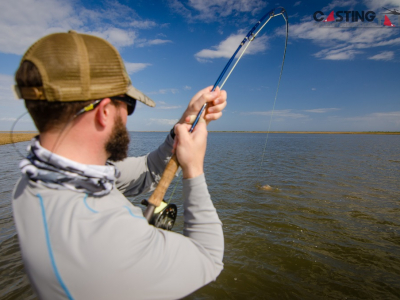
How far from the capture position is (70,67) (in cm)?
125

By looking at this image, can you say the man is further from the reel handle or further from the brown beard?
the reel handle

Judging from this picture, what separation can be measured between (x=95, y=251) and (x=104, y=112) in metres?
0.79

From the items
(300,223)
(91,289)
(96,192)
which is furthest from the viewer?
(300,223)

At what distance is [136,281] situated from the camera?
1143 millimetres

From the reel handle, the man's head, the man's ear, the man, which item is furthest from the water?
the man's head

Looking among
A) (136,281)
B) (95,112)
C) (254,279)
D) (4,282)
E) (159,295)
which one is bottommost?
(4,282)

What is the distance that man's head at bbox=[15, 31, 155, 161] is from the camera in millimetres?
1234

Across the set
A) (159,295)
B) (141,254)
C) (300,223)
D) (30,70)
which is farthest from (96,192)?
(300,223)

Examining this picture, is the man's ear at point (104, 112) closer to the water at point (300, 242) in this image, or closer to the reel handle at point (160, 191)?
the reel handle at point (160, 191)

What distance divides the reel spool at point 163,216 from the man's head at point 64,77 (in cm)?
88

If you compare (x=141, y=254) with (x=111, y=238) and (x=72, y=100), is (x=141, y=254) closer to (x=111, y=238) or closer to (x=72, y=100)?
(x=111, y=238)

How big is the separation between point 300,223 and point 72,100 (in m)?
6.69

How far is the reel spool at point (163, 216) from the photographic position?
1.78m

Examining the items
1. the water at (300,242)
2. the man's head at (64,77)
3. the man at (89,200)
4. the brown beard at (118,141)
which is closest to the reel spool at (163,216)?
the man at (89,200)
